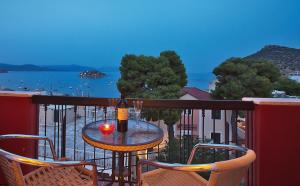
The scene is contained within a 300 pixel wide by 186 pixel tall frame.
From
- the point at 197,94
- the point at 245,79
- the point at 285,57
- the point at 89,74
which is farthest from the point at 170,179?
the point at 197,94

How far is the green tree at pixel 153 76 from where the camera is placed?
42.0ft

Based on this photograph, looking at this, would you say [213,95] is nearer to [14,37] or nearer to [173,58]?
[173,58]

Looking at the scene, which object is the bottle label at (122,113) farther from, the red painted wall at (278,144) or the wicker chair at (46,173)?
the red painted wall at (278,144)

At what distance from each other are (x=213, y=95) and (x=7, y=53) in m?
15.6

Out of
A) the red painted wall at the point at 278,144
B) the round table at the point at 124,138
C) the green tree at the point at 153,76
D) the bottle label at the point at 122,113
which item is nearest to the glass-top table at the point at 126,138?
the round table at the point at 124,138

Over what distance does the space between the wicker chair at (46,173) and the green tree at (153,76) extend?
1041 centimetres

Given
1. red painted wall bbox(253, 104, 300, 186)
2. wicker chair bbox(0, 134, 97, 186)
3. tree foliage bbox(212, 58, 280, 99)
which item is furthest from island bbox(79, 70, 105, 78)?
red painted wall bbox(253, 104, 300, 186)

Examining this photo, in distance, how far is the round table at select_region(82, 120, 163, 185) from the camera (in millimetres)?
1751

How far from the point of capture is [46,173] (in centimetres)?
197

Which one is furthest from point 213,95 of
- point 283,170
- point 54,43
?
point 54,43

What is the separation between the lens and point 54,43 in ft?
88.2

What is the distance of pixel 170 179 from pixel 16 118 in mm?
1931

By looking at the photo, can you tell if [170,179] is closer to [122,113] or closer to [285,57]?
[122,113]

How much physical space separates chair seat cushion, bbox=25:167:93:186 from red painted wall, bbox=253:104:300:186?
167 cm
